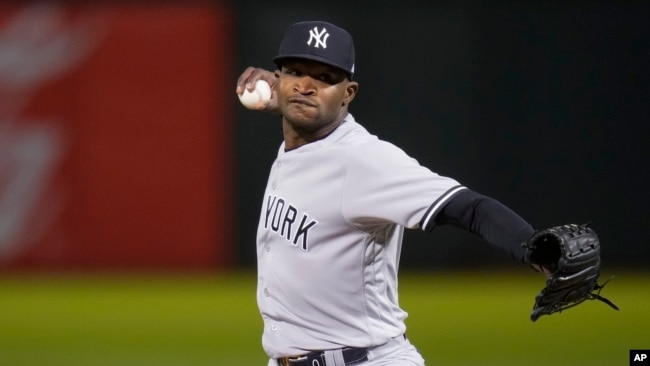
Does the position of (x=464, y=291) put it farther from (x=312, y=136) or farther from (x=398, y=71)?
(x=312, y=136)

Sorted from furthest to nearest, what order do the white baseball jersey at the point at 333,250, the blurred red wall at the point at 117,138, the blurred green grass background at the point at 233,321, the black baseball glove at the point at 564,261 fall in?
the blurred red wall at the point at 117,138
the blurred green grass background at the point at 233,321
the white baseball jersey at the point at 333,250
the black baseball glove at the point at 564,261

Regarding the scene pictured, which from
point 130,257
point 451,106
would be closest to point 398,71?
point 451,106

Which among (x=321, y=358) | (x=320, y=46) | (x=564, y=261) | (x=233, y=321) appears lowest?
(x=233, y=321)

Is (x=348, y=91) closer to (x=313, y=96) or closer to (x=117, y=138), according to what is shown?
(x=313, y=96)

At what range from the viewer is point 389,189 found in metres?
4.41

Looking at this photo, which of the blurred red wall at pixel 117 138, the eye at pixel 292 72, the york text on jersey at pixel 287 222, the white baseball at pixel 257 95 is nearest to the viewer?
the york text on jersey at pixel 287 222

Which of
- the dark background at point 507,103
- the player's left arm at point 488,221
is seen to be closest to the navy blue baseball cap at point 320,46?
the player's left arm at point 488,221

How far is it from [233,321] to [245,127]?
2.65m

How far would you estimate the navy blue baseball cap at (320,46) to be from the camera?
4.73 meters

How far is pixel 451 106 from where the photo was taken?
A: 12781 millimetres

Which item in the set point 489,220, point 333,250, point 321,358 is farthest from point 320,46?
point 321,358

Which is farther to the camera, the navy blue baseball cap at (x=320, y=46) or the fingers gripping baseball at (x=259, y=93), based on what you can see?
the fingers gripping baseball at (x=259, y=93)

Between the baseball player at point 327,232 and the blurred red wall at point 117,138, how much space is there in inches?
312

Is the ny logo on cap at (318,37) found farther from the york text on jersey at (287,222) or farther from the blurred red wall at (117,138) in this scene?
the blurred red wall at (117,138)
